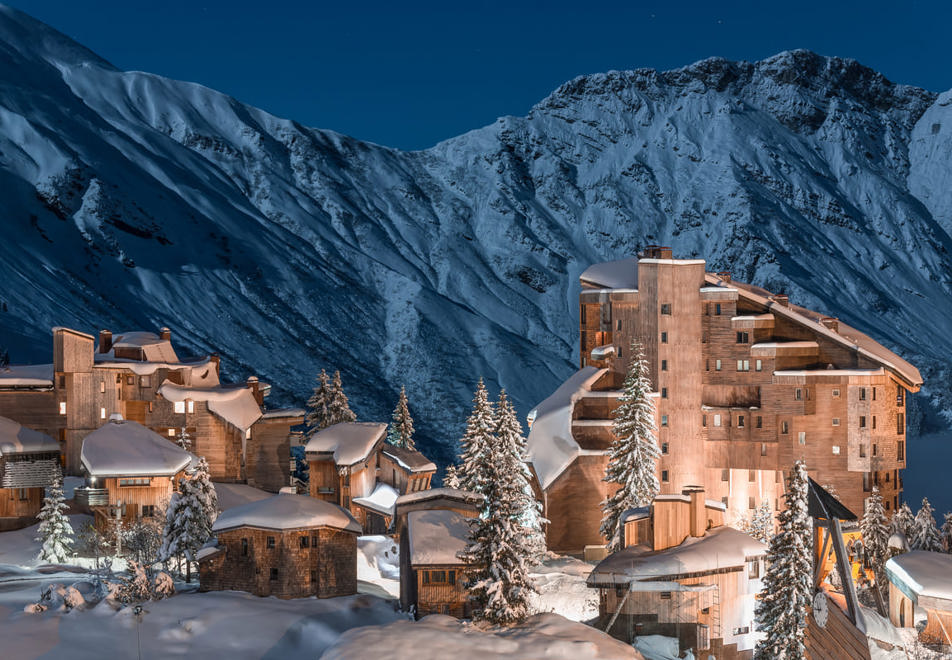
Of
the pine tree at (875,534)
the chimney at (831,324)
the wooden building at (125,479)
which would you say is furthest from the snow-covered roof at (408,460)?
the chimney at (831,324)

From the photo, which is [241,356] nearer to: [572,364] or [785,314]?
Answer: [572,364]

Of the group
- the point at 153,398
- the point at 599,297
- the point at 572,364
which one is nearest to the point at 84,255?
the point at 572,364

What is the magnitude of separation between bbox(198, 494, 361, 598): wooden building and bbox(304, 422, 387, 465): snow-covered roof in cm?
1544

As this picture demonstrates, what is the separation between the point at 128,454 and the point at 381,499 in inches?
569

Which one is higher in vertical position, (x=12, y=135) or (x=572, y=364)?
(x=12, y=135)

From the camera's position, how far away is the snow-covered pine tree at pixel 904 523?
59.8 m

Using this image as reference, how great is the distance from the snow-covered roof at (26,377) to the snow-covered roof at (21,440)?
2.34 m

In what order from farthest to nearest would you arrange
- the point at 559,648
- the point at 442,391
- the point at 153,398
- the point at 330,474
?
the point at 442,391, the point at 153,398, the point at 330,474, the point at 559,648

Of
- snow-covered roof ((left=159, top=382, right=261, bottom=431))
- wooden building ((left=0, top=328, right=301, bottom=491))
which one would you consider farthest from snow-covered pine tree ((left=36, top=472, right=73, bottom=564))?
snow-covered roof ((left=159, top=382, right=261, bottom=431))

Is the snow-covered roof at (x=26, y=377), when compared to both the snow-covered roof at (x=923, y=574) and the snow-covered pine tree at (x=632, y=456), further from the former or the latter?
the snow-covered roof at (x=923, y=574)

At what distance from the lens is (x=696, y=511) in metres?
45.4

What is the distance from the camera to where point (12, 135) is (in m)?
173

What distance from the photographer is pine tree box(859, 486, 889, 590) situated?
59.2m

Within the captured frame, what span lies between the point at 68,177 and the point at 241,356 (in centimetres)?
4702
